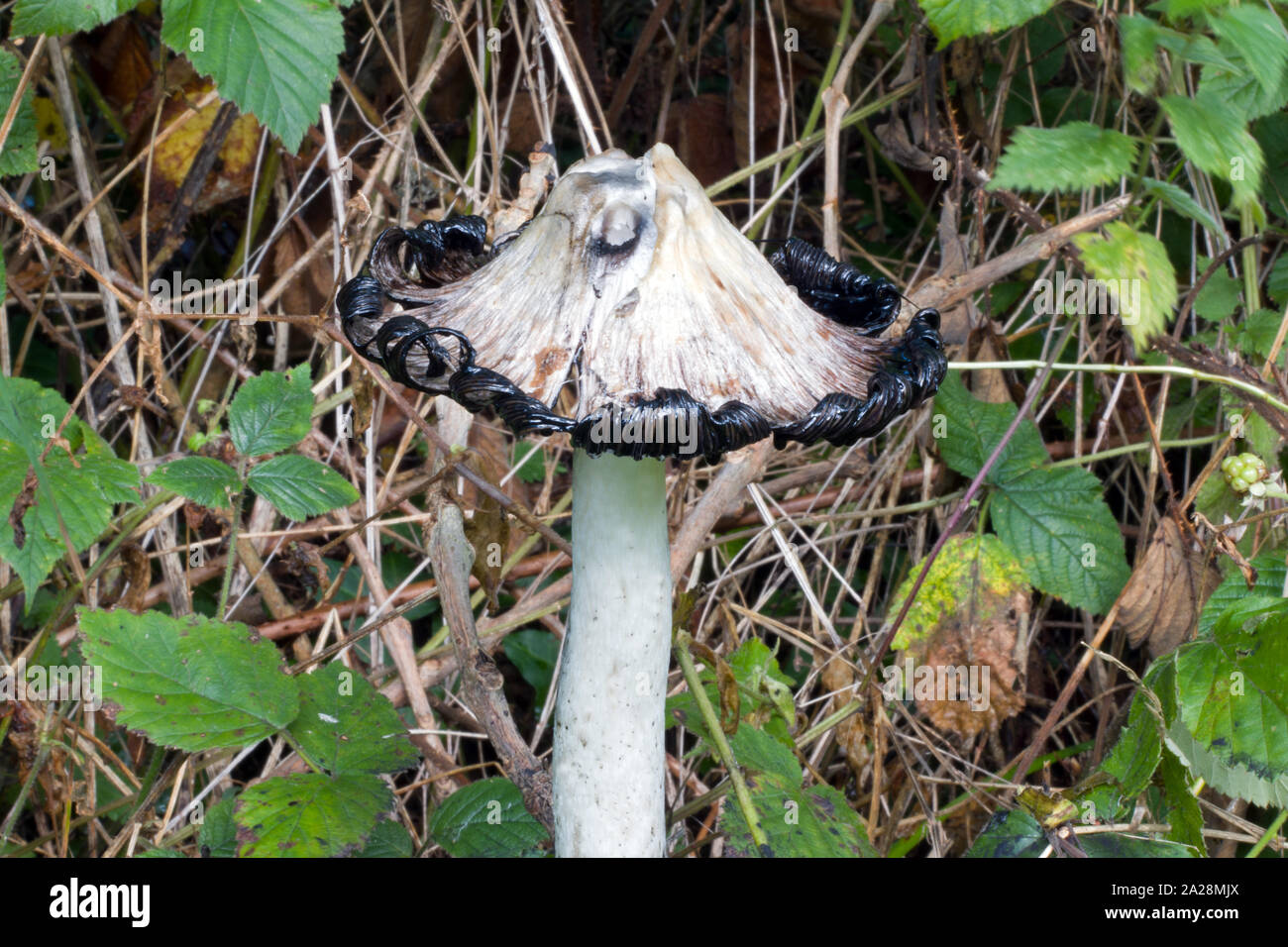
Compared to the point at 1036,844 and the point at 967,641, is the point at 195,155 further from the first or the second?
the point at 1036,844

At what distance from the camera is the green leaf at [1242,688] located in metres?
2.05

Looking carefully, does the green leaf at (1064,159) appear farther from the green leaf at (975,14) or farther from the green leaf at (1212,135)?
the green leaf at (975,14)

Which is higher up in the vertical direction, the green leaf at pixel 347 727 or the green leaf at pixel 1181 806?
the green leaf at pixel 347 727

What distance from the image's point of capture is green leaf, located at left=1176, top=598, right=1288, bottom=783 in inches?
80.9

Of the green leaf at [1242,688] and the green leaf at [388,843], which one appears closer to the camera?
the green leaf at [1242,688]

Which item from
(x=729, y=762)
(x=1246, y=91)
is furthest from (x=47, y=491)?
(x=1246, y=91)

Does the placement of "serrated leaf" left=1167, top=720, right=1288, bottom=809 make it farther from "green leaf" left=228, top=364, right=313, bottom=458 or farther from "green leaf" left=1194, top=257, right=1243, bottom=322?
"green leaf" left=228, top=364, right=313, bottom=458

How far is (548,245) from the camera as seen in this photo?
72.2 inches

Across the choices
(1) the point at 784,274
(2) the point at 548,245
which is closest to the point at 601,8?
(1) the point at 784,274

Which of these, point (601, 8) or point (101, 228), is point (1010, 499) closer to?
point (601, 8)

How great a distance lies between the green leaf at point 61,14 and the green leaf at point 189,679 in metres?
1.26

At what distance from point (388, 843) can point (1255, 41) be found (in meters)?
2.03

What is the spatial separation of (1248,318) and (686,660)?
1.77 metres

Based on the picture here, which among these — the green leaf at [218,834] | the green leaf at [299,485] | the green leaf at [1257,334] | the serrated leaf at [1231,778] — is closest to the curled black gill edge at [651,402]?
the green leaf at [299,485]
